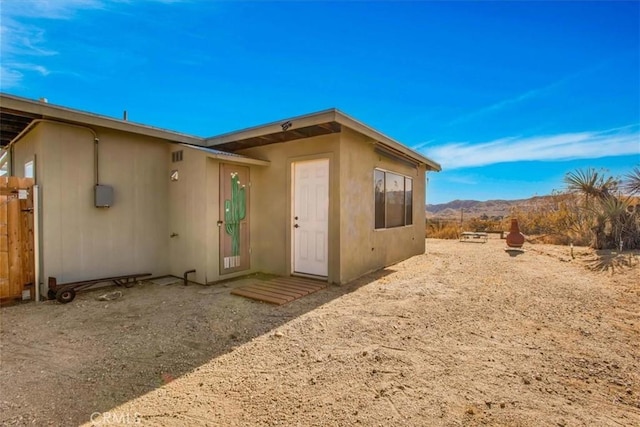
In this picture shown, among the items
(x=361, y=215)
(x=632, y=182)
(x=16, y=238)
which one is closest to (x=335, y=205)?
(x=361, y=215)

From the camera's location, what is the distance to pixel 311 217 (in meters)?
5.78

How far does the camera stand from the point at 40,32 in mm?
5262

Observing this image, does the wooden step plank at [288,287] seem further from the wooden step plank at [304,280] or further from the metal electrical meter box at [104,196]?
the metal electrical meter box at [104,196]

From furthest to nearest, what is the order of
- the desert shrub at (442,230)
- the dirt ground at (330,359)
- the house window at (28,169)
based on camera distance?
the desert shrub at (442,230), the house window at (28,169), the dirt ground at (330,359)

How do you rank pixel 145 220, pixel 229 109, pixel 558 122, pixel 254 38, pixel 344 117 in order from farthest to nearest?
pixel 558 122 < pixel 229 109 < pixel 254 38 < pixel 145 220 < pixel 344 117

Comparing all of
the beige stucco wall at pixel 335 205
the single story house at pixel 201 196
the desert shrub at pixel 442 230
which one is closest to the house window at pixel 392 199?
the single story house at pixel 201 196

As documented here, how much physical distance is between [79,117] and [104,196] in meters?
1.34

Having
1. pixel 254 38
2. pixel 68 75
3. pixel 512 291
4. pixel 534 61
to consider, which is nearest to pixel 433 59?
pixel 534 61

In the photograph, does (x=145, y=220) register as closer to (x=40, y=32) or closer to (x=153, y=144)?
(x=153, y=144)

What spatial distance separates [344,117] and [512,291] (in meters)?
4.19

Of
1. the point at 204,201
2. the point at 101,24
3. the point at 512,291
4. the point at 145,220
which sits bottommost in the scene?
the point at 512,291

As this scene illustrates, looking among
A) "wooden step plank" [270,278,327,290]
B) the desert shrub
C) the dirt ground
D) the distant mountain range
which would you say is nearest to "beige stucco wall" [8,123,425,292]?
"wooden step plank" [270,278,327,290]

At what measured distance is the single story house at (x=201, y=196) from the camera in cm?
477

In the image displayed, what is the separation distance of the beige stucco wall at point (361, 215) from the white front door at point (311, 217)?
0.37 meters
